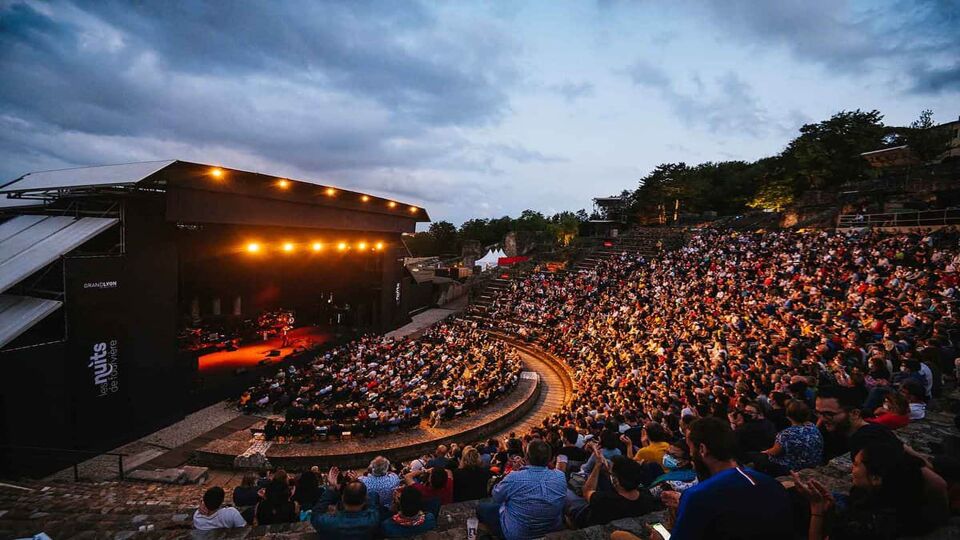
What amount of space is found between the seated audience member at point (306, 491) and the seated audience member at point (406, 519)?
2.40 meters

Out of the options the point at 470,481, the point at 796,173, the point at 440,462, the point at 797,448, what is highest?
the point at 796,173

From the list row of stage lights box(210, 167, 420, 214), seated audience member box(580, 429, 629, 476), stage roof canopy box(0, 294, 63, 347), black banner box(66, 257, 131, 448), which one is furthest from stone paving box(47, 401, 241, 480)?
seated audience member box(580, 429, 629, 476)

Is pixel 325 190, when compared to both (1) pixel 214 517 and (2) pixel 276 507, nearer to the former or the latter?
(2) pixel 276 507

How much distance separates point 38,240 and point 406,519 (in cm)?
1348

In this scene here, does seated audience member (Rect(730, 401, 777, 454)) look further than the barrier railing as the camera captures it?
No

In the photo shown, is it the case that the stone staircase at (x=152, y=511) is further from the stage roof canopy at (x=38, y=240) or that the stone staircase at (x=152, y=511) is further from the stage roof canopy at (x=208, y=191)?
the stage roof canopy at (x=208, y=191)

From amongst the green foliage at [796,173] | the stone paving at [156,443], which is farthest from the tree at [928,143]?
the stone paving at [156,443]

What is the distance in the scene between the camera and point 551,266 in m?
32.6

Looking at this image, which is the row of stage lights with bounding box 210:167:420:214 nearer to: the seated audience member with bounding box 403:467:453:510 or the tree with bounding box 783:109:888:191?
the seated audience member with bounding box 403:467:453:510

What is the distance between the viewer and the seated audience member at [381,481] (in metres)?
4.45

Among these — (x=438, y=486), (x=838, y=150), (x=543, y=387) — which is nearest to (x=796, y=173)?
(x=838, y=150)

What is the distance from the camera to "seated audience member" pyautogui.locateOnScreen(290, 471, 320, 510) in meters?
5.21

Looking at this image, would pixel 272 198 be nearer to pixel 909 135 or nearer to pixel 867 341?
pixel 867 341

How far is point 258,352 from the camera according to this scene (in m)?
18.0
